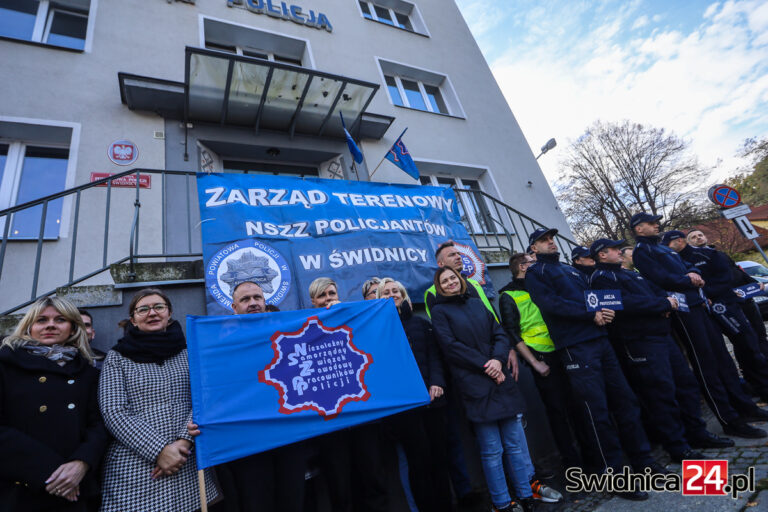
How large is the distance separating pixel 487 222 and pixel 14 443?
24.5 feet

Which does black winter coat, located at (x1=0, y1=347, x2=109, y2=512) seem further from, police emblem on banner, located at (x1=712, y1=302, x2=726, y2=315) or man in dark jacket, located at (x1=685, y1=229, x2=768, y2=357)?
man in dark jacket, located at (x1=685, y1=229, x2=768, y2=357)

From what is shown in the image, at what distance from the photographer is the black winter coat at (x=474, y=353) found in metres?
2.48

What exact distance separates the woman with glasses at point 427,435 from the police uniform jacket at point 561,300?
1.12 m

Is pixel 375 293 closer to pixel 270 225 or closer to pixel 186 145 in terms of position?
pixel 270 225

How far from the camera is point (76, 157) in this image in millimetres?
4473

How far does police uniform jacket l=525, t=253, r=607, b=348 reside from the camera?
2.92m

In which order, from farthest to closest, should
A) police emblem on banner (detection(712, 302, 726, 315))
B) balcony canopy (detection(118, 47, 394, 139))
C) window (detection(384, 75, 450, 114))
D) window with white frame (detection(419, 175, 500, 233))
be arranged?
window (detection(384, 75, 450, 114)) < window with white frame (detection(419, 175, 500, 233)) < balcony canopy (detection(118, 47, 394, 139)) < police emblem on banner (detection(712, 302, 726, 315))

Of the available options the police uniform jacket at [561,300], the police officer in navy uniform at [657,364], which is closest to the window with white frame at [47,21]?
the police uniform jacket at [561,300]

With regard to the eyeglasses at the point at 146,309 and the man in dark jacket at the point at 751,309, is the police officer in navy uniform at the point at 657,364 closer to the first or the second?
the man in dark jacket at the point at 751,309

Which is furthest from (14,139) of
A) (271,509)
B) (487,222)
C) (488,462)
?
(487,222)

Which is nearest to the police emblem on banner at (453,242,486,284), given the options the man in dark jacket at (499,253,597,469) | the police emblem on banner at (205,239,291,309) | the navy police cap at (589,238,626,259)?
the man in dark jacket at (499,253,597,469)

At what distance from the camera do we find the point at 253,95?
5316mm

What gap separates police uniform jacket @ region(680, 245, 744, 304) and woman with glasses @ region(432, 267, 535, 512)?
2.99 meters

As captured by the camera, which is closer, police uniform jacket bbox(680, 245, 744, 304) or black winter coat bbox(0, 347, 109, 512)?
black winter coat bbox(0, 347, 109, 512)
